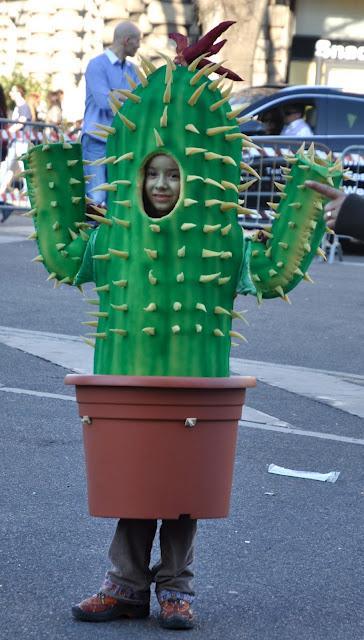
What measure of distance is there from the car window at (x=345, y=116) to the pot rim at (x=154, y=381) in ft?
45.7

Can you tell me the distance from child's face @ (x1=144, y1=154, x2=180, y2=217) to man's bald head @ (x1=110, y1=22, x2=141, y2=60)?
756cm

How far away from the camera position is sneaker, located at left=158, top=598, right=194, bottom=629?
4.00 m

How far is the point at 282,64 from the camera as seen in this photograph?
108ft

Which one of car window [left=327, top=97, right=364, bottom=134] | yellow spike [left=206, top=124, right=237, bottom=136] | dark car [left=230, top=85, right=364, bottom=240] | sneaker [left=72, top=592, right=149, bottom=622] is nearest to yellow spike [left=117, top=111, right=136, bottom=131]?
yellow spike [left=206, top=124, right=237, bottom=136]

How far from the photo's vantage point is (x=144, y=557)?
405cm

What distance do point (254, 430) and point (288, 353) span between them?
7.40 ft

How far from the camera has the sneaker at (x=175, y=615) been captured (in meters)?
4.00

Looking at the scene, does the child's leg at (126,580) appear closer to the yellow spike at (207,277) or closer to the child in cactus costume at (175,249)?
the child in cactus costume at (175,249)

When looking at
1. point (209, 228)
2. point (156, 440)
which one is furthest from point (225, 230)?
point (156, 440)

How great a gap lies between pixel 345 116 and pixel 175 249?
553 inches

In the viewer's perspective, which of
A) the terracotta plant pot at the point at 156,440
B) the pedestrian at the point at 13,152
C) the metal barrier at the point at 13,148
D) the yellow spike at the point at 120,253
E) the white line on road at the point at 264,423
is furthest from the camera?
the metal barrier at the point at 13,148

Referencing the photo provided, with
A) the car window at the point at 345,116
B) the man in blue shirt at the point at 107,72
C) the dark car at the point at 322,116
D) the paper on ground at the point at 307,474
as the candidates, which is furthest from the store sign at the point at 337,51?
the paper on ground at the point at 307,474

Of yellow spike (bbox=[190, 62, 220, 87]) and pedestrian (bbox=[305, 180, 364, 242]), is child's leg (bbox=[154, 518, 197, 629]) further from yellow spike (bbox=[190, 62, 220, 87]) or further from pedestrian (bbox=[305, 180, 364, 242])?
yellow spike (bbox=[190, 62, 220, 87])

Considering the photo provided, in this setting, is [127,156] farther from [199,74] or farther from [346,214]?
[346,214]
